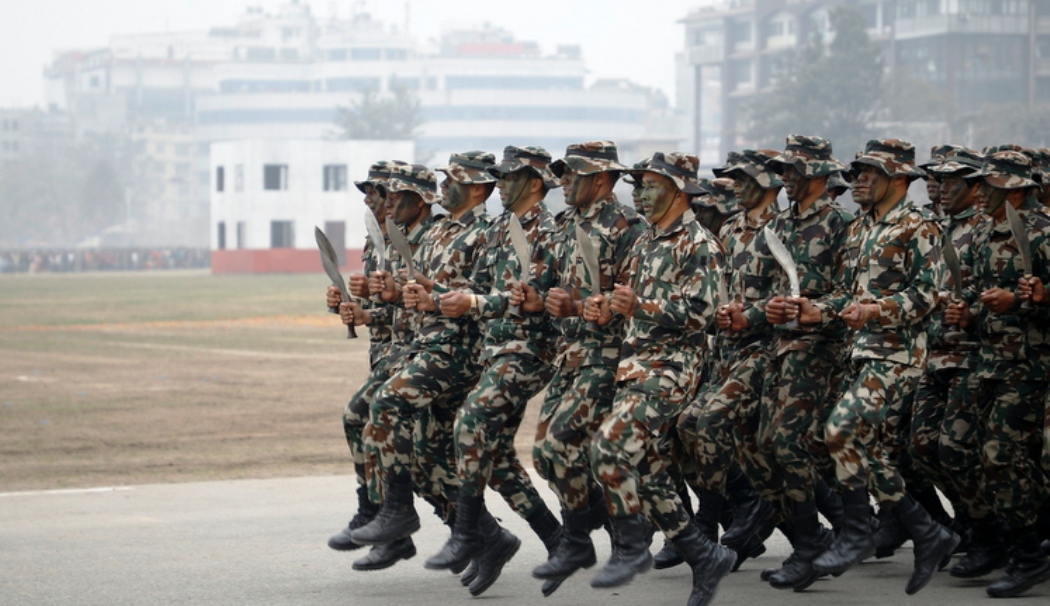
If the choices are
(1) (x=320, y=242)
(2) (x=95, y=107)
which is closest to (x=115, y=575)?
(1) (x=320, y=242)

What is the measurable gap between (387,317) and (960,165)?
3491 mm

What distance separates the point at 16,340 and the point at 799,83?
5432cm

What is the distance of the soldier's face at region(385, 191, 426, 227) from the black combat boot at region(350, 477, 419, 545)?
1732mm

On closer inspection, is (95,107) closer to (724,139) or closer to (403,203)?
(724,139)

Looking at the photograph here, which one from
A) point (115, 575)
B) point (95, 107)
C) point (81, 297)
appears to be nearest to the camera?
point (115, 575)

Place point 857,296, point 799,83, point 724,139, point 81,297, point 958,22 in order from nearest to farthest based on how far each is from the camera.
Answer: point 857,296 → point 81,297 → point 799,83 → point 958,22 → point 724,139

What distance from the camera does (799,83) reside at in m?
79.3

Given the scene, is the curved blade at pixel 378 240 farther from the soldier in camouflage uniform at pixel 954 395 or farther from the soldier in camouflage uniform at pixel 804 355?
the soldier in camouflage uniform at pixel 954 395

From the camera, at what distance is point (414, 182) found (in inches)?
381

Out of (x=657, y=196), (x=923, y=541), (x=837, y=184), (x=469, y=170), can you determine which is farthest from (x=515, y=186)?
(x=923, y=541)

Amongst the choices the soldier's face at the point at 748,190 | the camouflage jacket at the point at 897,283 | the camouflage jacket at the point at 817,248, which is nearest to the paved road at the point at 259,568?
the camouflage jacket at the point at 897,283

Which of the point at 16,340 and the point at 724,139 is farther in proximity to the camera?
the point at 724,139

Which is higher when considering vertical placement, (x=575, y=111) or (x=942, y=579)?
(x=575, y=111)

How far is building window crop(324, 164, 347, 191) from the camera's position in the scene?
3196 inches
